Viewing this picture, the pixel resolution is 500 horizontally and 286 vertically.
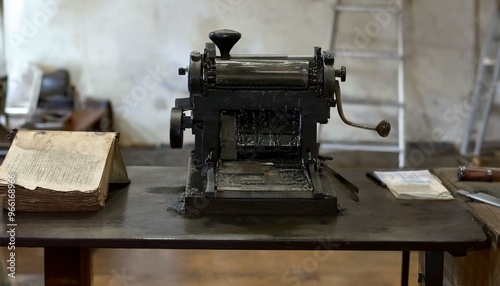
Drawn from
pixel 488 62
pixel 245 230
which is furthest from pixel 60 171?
pixel 488 62

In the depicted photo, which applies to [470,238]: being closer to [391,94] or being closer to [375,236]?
[375,236]

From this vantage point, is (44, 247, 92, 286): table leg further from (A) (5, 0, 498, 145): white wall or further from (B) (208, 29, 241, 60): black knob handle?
(A) (5, 0, 498, 145): white wall

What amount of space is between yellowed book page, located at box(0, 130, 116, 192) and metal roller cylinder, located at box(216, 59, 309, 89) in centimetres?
40

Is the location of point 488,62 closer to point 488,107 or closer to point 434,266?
point 488,107

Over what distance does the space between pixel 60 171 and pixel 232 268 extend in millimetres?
1619

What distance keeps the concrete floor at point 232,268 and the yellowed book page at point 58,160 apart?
134 cm

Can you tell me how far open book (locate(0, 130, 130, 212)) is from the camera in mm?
1688

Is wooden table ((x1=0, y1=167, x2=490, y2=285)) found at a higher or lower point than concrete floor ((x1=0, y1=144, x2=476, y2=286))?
higher

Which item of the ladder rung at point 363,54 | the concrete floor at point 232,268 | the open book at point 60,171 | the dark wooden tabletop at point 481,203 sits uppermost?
the ladder rung at point 363,54

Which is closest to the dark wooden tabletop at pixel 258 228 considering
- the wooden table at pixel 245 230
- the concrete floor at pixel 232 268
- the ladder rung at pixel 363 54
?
the wooden table at pixel 245 230

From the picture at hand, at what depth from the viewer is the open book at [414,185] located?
1867 millimetres

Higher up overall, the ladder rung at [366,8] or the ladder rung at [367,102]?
the ladder rung at [366,8]

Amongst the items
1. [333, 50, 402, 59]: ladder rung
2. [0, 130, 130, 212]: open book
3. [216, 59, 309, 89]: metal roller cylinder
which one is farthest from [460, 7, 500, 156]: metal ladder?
[0, 130, 130, 212]: open book

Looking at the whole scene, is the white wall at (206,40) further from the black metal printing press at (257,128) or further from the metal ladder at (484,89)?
the black metal printing press at (257,128)
